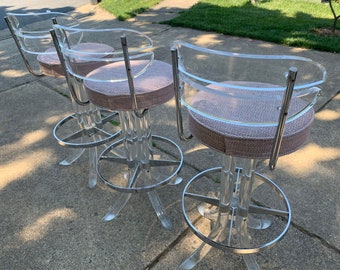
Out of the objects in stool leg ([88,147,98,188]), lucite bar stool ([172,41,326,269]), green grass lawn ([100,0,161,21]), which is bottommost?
green grass lawn ([100,0,161,21])

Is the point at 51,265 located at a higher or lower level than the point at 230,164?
lower

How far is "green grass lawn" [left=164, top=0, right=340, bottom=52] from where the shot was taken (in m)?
4.68

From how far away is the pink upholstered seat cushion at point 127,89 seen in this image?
1767 millimetres

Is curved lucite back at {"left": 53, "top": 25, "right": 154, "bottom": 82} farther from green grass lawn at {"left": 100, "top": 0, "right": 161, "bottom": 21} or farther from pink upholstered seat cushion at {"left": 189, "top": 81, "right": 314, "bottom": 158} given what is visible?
green grass lawn at {"left": 100, "top": 0, "right": 161, "bottom": 21}

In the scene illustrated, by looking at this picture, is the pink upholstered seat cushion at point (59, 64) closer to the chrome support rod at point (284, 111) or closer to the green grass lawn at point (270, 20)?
the chrome support rod at point (284, 111)

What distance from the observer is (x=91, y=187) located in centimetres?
247

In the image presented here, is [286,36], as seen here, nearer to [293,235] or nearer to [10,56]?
[293,235]

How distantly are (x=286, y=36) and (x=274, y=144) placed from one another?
4.04 metres

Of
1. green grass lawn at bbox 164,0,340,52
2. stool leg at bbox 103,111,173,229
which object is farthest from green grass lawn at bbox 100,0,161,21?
stool leg at bbox 103,111,173,229

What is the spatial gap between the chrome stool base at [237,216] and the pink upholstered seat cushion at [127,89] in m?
0.52

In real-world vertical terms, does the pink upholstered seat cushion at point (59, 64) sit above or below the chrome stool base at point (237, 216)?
above

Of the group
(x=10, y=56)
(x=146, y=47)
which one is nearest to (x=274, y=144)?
(x=146, y=47)

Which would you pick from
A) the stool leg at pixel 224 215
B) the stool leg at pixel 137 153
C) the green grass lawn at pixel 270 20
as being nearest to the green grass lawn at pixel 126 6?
the green grass lawn at pixel 270 20

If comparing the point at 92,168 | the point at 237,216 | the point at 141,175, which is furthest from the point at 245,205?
the point at 92,168
